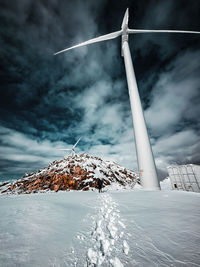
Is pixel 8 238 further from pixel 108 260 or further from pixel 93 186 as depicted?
pixel 93 186

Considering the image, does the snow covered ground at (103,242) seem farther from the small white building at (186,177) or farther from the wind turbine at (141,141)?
the small white building at (186,177)

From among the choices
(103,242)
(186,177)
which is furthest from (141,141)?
(103,242)

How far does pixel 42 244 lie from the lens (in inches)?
101

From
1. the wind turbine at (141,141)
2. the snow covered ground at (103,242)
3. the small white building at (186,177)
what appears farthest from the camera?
the small white building at (186,177)

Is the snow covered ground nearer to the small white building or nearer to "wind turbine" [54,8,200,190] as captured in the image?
"wind turbine" [54,8,200,190]

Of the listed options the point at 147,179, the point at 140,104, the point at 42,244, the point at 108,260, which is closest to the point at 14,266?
the point at 42,244

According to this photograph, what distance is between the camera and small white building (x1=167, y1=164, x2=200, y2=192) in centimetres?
1399

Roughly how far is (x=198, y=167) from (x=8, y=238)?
60.7 feet

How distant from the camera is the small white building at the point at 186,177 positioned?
13988 millimetres

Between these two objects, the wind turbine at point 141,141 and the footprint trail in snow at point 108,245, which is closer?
the footprint trail in snow at point 108,245

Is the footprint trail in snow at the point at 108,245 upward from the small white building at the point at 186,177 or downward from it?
downward

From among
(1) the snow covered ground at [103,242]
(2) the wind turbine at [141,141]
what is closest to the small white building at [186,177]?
(2) the wind turbine at [141,141]

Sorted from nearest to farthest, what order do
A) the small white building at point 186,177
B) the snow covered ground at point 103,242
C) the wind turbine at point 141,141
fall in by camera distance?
the snow covered ground at point 103,242, the wind turbine at point 141,141, the small white building at point 186,177

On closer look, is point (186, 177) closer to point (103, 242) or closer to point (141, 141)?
point (141, 141)
